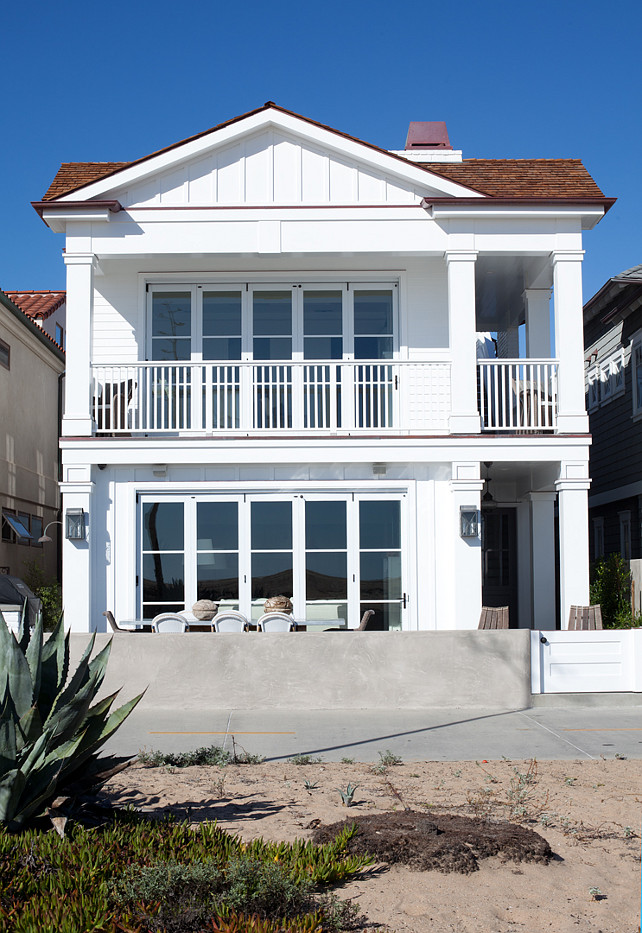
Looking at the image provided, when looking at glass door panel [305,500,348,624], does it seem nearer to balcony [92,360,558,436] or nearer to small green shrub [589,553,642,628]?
balcony [92,360,558,436]

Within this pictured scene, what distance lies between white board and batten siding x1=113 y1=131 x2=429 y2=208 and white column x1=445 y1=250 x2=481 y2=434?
4.33ft

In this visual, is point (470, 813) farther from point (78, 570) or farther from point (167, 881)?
point (78, 570)

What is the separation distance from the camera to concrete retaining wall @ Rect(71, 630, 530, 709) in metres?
10.9

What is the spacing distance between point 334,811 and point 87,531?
8140 millimetres

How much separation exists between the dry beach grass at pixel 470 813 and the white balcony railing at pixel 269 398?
272 inches

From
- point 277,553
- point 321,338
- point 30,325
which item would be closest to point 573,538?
point 277,553

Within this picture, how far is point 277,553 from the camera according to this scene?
14.4 metres

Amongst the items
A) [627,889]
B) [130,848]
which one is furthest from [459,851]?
[130,848]

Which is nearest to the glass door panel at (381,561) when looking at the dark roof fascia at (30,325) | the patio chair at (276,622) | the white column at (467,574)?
the white column at (467,574)

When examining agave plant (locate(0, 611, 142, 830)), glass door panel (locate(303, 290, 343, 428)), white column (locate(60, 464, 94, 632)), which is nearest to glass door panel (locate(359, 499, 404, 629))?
glass door panel (locate(303, 290, 343, 428))

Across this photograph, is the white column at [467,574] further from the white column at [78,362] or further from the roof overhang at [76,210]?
the roof overhang at [76,210]

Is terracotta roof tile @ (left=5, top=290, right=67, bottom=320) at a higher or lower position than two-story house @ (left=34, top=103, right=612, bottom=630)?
higher

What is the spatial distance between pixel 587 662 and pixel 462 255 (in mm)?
6393

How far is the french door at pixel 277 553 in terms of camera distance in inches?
562
